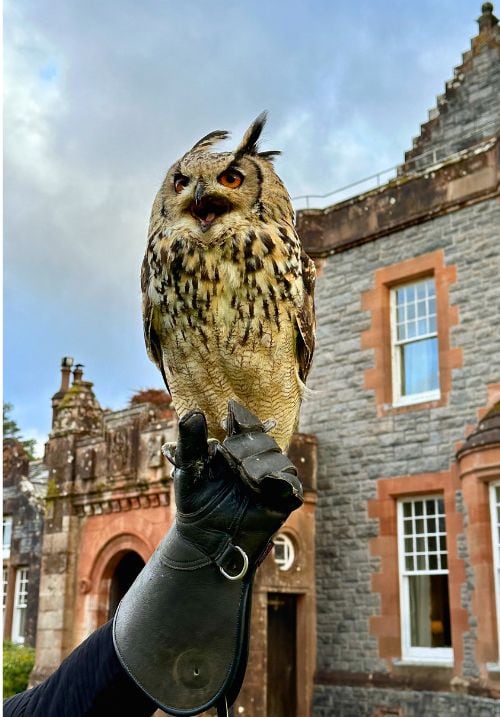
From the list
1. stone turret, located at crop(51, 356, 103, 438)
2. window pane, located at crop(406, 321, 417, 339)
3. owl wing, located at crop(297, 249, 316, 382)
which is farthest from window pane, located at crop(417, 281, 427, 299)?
owl wing, located at crop(297, 249, 316, 382)

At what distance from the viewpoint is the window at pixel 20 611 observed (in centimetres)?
1820

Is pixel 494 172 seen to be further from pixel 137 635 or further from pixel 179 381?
pixel 137 635

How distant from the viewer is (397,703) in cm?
1089

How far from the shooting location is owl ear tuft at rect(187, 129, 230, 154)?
8.46 feet

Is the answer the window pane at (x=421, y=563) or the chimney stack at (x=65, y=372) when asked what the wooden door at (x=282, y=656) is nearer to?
the window pane at (x=421, y=563)

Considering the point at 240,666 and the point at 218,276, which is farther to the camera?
the point at 218,276

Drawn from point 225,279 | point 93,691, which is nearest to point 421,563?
point 225,279

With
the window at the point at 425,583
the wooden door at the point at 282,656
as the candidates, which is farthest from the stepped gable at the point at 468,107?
the wooden door at the point at 282,656

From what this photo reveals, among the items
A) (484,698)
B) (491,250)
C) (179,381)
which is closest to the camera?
(179,381)

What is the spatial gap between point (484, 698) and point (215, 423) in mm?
8617

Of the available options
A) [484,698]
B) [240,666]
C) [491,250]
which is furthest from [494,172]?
[240,666]

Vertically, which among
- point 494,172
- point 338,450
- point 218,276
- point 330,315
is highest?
point 494,172

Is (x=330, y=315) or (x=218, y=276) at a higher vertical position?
(x=330, y=315)

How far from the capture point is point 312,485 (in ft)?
40.4
